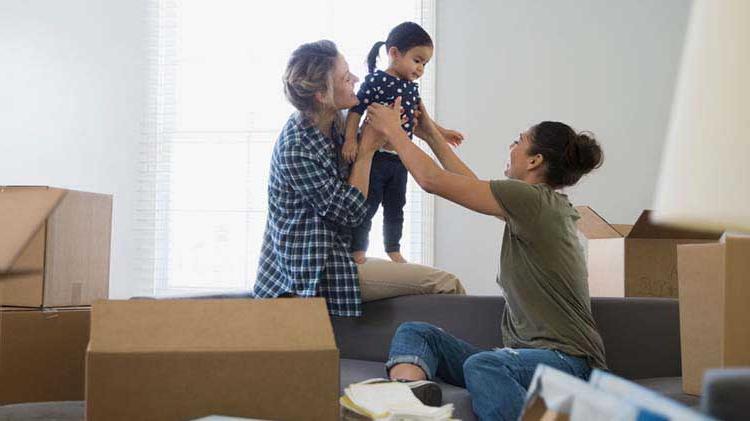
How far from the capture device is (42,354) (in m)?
2.34

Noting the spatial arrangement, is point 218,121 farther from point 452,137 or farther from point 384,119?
point 384,119

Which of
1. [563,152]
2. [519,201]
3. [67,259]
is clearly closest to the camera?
[519,201]

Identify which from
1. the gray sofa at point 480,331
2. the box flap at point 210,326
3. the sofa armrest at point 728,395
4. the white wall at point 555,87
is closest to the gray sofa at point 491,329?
the gray sofa at point 480,331

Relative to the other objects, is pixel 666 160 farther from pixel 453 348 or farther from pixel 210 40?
pixel 210 40

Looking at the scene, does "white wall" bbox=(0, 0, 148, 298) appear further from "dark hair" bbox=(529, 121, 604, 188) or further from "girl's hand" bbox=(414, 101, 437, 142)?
"dark hair" bbox=(529, 121, 604, 188)

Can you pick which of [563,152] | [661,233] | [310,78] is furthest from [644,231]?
[310,78]

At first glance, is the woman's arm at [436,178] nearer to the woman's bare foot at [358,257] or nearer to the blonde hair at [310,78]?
the blonde hair at [310,78]

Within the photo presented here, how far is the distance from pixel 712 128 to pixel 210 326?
2.60 feet

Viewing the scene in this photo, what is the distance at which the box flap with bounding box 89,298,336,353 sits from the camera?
120cm

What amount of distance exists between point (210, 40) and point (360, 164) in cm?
236

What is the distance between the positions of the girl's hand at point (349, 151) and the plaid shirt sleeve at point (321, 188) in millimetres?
93

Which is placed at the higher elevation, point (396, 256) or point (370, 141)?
point (370, 141)

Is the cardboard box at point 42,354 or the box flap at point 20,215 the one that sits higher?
the box flap at point 20,215

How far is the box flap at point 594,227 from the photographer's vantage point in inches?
109
